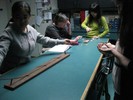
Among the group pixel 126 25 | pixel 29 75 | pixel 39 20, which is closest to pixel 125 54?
pixel 126 25

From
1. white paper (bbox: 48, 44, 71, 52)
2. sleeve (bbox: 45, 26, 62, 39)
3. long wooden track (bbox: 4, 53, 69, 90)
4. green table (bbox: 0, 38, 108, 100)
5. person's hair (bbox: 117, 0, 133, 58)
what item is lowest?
green table (bbox: 0, 38, 108, 100)

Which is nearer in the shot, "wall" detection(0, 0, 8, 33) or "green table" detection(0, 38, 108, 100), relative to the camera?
"green table" detection(0, 38, 108, 100)

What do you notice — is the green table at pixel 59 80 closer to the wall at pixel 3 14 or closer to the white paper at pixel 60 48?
the white paper at pixel 60 48

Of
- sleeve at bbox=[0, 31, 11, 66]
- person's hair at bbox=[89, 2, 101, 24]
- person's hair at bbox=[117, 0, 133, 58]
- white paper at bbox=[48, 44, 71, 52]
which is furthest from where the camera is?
person's hair at bbox=[89, 2, 101, 24]

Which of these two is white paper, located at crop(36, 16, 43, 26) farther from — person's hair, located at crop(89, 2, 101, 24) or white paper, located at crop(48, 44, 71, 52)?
white paper, located at crop(48, 44, 71, 52)

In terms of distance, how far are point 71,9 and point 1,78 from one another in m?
4.15

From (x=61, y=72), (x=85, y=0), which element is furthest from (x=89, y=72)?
(x=85, y=0)

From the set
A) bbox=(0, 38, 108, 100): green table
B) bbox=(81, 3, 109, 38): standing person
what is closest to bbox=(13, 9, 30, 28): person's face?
bbox=(0, 38, 108, 100): green table

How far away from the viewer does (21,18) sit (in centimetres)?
183

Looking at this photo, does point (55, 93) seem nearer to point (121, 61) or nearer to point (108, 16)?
point (121, 61)

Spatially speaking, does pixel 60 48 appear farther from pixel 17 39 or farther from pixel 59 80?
pixel 59 80

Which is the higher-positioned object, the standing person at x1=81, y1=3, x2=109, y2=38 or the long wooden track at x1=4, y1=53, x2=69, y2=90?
the standing person at x1=81, y1=3, x2=109, y2=38

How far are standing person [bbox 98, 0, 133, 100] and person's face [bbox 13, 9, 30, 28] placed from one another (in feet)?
2.97

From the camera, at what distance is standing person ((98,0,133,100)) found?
3.78ft
